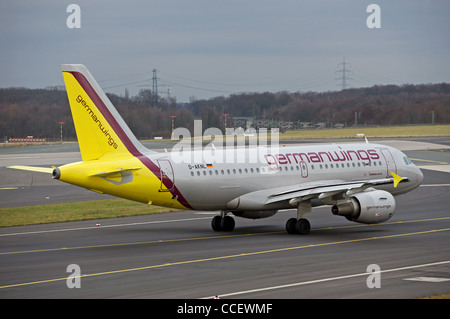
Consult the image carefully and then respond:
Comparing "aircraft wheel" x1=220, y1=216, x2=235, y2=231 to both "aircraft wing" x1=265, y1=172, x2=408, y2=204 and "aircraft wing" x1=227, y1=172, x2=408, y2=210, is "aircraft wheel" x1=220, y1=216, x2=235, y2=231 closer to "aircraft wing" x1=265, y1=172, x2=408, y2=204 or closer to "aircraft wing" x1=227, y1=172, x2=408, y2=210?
"aircraft wing" x1=227, y1=172, x2=408, y2=210

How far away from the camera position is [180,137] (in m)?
128

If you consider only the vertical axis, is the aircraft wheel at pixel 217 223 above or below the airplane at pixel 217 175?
below

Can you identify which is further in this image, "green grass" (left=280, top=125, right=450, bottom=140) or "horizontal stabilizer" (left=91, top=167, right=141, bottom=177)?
"green grass" (left=280, top=125, right=450, bottom=140)

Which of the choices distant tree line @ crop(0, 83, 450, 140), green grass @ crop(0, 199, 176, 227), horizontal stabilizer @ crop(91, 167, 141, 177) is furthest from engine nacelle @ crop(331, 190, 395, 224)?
distant tree line @ crop(0, 83, 450, 140)

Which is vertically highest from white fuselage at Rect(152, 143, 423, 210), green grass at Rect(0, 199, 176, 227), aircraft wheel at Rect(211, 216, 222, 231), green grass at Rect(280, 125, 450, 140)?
green grass at Rect(280, 125, 450, 140)

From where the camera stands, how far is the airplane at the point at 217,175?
1342 inches

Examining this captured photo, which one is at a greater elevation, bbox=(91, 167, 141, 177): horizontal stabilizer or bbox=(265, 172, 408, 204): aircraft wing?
bbox=(91, 167, 141, 177): horizontal stabilizer

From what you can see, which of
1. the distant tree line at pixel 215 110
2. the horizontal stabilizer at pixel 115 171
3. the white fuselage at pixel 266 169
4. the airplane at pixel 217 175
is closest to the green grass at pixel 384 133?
the distant tree line at pixel 215 110

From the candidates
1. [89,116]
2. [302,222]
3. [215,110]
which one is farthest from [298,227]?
[215,110]

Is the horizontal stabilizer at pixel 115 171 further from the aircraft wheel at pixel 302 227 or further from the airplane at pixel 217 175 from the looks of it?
the aircraft wheel at pixel 302 227

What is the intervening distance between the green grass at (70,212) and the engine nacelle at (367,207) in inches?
627

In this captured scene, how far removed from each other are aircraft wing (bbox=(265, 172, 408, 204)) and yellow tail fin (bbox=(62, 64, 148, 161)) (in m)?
8.09

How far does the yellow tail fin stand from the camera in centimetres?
3400
